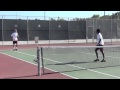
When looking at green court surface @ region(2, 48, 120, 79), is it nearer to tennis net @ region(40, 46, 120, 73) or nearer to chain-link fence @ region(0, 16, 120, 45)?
tennis net @ region(40, 46, 120, 73)

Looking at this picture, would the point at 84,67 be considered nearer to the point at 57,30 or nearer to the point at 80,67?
the point at 80,67

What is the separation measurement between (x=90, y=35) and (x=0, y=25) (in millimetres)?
12158

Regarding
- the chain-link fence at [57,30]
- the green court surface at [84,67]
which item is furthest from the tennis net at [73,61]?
the chain-link fence at [57,30]

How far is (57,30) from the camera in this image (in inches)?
1271

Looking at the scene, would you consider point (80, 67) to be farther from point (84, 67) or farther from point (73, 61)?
point (73, 61)

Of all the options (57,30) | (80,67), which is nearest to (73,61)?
(80,67)

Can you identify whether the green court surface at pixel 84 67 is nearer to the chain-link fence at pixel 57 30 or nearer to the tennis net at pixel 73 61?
the tennis net at pixel 73 61

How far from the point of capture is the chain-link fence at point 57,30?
29.3 meters

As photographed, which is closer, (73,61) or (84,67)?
(84,67)

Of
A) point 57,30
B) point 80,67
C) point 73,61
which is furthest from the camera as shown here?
point 57,30

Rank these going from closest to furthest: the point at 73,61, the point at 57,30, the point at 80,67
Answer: the point at 80,67, the point at 73,61, the point at 57,30

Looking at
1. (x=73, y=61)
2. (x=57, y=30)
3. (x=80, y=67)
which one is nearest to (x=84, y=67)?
(x=80, y=67)
